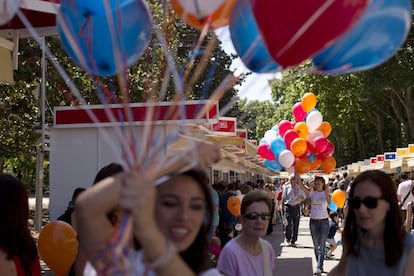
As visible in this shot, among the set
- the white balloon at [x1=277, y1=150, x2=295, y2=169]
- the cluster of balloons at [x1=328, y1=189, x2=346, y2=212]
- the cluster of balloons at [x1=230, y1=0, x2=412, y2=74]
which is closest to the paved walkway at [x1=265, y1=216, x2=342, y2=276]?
the cluster of balloons at [x1=328, y1=189, x2=346, y2=212]

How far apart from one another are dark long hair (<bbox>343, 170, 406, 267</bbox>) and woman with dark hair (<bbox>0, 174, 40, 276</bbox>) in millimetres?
1685

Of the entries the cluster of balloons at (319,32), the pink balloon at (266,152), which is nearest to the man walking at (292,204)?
the pink balloon at (266,152)

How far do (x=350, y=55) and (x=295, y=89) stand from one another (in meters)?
41.4

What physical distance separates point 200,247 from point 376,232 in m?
1.49

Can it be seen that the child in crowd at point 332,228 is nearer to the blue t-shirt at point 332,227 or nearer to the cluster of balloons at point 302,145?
the blue t-shirt at point 332,227

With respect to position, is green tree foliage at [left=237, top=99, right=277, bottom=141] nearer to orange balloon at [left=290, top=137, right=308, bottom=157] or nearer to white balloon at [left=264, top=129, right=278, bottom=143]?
orange balloon at [left=290, top=137, right=308, bottom=157]

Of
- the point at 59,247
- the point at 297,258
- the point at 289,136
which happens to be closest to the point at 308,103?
the point at 289,136

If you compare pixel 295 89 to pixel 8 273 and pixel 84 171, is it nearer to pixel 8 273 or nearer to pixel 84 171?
pixel 84 171

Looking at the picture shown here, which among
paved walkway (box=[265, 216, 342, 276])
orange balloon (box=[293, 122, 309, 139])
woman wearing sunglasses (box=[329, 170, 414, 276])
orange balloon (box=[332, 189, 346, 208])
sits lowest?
paved walkway (box=[265, 216, 342, 276])

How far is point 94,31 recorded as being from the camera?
2357mm

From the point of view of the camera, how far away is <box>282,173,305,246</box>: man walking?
1566 centimetres

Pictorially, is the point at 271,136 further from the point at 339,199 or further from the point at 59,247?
the point at 59,247

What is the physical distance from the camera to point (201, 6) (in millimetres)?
2367

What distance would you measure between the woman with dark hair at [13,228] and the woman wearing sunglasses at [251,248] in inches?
48.6
